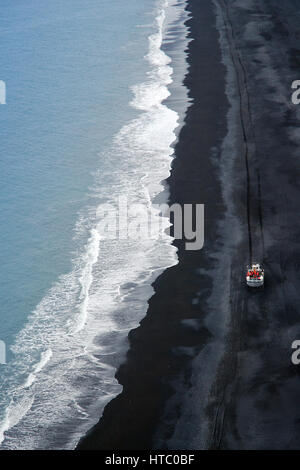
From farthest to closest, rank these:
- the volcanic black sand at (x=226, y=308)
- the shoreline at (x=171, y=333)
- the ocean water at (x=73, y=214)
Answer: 1. the ocean water at (x=73, y=214)
2. the shoreline at (x=171, y=333)
3. the volcanic black sand at (x=226, y=308)

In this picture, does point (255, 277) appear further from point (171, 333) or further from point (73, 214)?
point (73, 214)

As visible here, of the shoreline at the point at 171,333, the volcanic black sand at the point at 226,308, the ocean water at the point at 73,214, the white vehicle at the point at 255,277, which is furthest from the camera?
the white vehicle at the point at 255,277

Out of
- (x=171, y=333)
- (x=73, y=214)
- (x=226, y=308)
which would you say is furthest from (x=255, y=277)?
(x=73, y=214)

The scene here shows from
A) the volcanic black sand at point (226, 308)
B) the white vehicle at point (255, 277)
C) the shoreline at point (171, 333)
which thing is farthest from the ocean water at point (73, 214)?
the white vehicle at point (255, 277)

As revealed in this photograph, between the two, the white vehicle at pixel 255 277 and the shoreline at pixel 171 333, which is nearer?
the shoreline at pixel 171 333

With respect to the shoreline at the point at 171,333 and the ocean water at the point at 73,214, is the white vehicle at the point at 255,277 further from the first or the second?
the ocean water at the point at 73,214
